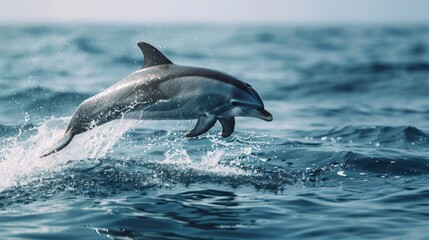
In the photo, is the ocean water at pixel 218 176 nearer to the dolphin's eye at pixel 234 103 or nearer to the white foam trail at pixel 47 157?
the white foam trail at pixel 47 157

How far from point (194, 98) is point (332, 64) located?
24408mm

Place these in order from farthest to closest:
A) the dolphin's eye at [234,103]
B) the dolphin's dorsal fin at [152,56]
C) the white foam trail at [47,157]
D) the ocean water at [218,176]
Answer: the white foam trail at [47,157]
the dolphin's dorsal fin at [152,56]
the dolphin's eye at [234,103]
the ocean water at [218,176]

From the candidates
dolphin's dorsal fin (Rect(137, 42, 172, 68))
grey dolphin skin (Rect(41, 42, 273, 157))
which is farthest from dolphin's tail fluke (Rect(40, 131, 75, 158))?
dolphin's dorsal fin (Rect(137, 42, 172, 68))

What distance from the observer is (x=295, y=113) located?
56.6ft

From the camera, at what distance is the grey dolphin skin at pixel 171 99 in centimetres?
799

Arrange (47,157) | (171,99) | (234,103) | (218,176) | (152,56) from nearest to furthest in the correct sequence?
(234,103), (171,99), (152,56), (218,176), (47,157)

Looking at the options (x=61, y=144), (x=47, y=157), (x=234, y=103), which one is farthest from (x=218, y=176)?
(x=47, y=157)

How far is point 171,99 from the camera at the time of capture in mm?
8125

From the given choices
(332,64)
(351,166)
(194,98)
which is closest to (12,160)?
(194,98)

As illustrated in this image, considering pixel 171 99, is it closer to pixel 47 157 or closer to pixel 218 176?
pixel 218 176

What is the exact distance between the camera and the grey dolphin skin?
7.99m

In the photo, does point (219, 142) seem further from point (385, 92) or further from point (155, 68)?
point (385, 92)

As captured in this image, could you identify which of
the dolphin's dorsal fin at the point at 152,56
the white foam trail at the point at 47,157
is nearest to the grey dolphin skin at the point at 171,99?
the dolphin's dorsal fin at the point at 152,56

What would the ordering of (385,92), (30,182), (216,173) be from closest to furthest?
(30,182) → (216,173) → (385,92)
